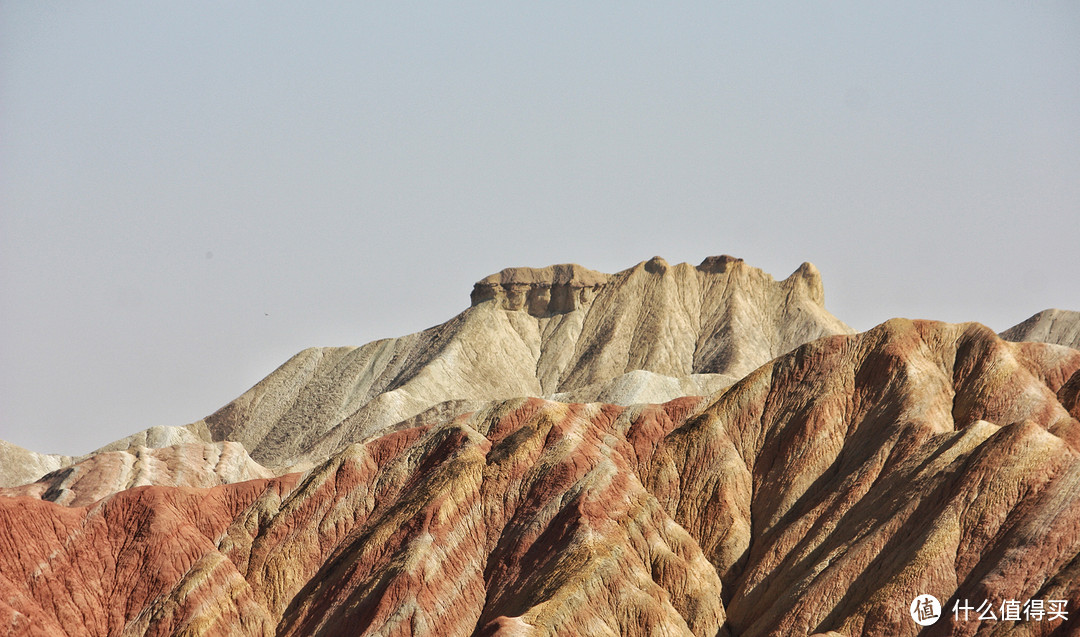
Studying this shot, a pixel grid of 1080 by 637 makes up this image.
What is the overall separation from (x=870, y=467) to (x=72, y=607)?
42993 mm

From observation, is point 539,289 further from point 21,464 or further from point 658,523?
point 658,523

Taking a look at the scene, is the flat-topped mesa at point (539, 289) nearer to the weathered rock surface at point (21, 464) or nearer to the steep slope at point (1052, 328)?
the steep slope at point (1052, 328)

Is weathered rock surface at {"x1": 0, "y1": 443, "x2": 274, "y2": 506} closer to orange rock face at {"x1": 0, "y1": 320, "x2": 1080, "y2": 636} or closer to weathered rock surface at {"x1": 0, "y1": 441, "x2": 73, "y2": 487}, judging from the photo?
weathered rock surface at {"x1": 0, "y1": 441, "x2": 73, "y2": 487}

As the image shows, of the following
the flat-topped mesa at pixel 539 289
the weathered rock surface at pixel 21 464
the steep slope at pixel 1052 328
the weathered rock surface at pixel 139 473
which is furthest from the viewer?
the flat-topped mesa at pixel 539 289

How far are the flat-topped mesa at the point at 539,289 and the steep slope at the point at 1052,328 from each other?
52381 mm

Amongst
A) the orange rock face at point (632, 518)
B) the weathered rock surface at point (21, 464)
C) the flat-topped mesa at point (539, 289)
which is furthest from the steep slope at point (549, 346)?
the orange rock face at point (632, 518)

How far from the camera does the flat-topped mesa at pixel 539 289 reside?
639 ft

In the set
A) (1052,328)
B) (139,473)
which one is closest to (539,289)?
(1052,328)

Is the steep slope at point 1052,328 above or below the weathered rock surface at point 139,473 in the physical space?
below

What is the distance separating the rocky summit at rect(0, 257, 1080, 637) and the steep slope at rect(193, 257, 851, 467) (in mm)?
72621

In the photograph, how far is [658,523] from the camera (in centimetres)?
8212

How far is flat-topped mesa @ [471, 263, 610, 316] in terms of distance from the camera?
19475 cm

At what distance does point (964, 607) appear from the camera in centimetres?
6384

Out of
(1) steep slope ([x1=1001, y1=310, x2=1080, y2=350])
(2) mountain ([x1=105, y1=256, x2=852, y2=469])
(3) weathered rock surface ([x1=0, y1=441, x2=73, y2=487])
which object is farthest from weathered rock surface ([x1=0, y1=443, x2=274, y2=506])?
(1) steep slope ([x1=1001, y1=310, x2=1080, y2=350])
